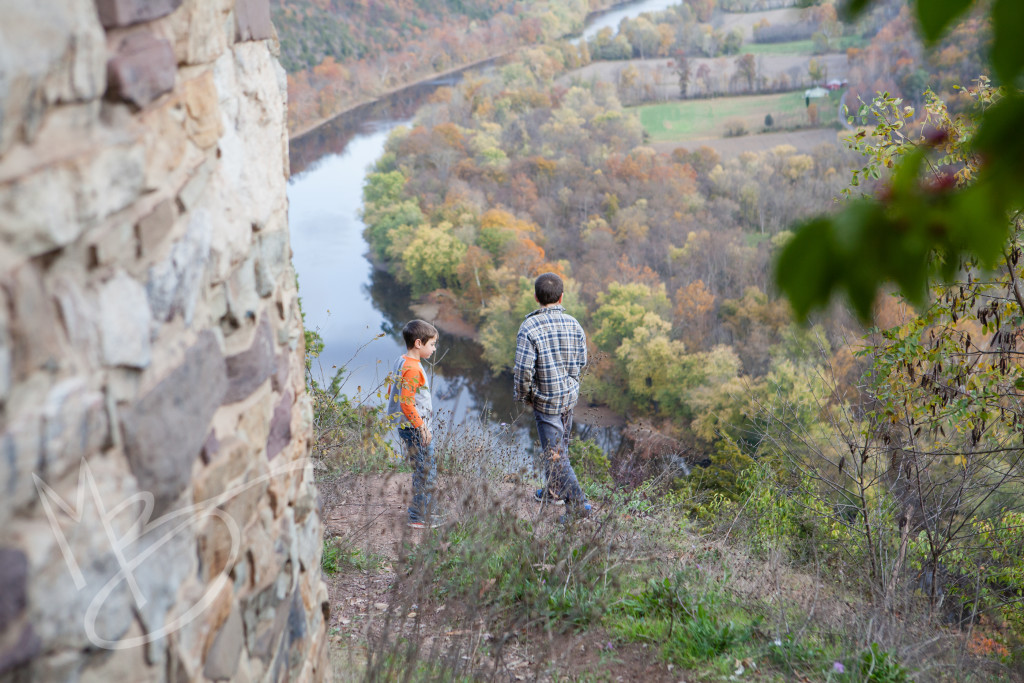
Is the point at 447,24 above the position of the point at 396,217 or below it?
above

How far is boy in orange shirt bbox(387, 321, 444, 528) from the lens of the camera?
3791 mm

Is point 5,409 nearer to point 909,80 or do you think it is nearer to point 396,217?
point 396,217

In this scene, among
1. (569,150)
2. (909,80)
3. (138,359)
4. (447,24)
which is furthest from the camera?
(447,24)

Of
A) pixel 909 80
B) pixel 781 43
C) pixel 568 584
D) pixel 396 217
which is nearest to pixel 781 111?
pixel 781 43

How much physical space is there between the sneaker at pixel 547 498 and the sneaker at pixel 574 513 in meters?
0.09

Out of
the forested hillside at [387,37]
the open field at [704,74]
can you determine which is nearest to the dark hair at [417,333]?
the forested hillside at [387,37]

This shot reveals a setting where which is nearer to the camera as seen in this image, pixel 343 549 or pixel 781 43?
pixel 343 549

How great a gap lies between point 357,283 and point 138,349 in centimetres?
3195

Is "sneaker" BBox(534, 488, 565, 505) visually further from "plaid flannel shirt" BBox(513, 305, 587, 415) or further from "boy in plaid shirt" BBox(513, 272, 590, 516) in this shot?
"plaid flannel shirt" BBox(513, 305, 587, 415)

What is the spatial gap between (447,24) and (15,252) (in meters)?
71.3

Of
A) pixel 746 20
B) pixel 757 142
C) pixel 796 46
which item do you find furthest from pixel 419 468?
pixel 746 20

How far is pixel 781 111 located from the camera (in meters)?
48.8

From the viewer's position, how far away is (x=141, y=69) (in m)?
1.12

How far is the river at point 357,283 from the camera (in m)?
17.4
